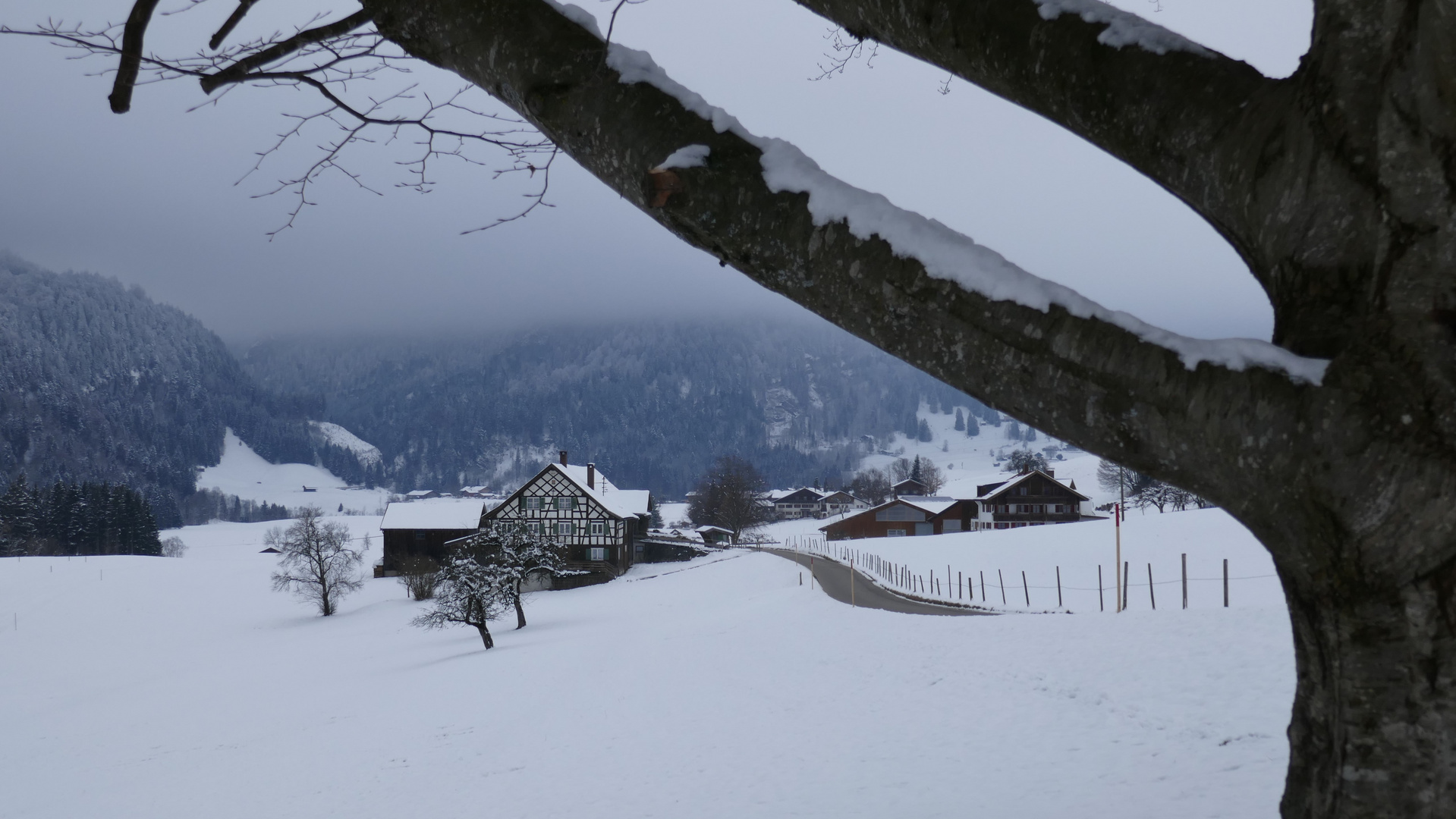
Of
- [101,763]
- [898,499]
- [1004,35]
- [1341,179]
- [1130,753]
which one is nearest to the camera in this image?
[1341,179]

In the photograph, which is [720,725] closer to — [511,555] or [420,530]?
[511,555]

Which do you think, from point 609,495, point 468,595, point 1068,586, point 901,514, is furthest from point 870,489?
point 468,595

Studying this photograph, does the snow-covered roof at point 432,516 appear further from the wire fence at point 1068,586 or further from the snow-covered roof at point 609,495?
the wire fence at point 1068,586

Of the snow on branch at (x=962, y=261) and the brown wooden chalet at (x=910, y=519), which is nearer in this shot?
the snow on branch at (x=962, y=261)

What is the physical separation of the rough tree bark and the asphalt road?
696 inches

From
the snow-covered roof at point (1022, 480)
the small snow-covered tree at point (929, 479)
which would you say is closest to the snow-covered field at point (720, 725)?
the snow-covered roof at point (1022, 480)

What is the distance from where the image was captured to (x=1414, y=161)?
→ 1.81 metres

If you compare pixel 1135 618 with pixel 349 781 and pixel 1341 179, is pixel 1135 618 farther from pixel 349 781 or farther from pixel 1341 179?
pixel 1341 179

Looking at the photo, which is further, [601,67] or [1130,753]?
[1130,753]

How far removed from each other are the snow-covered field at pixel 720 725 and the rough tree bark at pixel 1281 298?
448 centimetres

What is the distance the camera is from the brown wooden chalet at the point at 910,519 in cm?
7412

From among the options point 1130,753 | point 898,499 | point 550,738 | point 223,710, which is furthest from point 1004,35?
point 898,499

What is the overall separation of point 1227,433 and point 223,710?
2701cm

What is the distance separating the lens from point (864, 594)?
1166 inches
